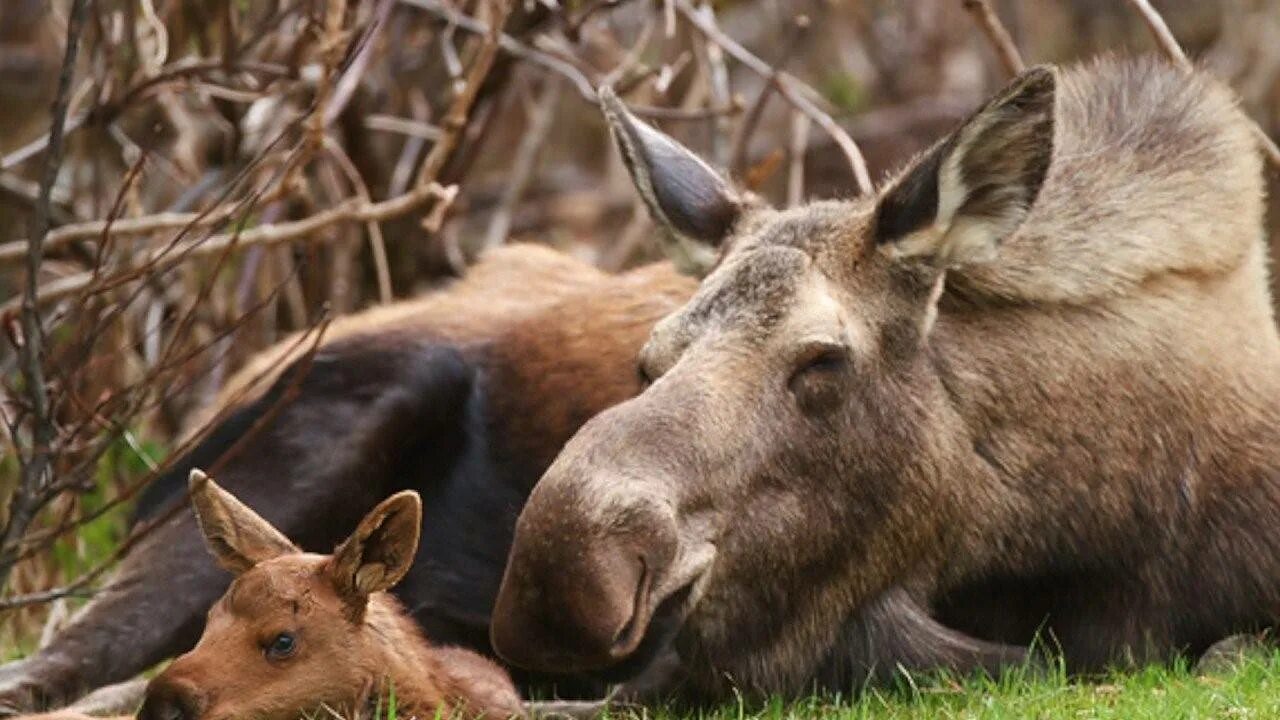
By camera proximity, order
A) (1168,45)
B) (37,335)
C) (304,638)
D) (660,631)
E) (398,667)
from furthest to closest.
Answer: (1168,45)
(37,335)
(660,631)
(398,667)
(304,638)

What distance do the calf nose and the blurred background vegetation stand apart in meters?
1.43

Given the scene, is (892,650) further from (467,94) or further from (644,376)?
(467,94)

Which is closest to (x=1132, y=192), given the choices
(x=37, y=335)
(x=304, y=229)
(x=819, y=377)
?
(x=819, y=377)

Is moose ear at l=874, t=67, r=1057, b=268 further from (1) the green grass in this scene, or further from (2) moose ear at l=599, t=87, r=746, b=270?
(1) the green grass

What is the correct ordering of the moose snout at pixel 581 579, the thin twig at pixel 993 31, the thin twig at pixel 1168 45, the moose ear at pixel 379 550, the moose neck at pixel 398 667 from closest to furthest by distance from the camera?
1. the moose snout at pixel 581 579
2. the moose ear at pixel 379 550
3. the moose neck at pixel 398 667
4. the thin twig at pixel 1168 45
5. the thin twig at pixel 993 31

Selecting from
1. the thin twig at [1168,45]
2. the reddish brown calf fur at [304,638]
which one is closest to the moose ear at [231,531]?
the reddish brown calf fur at [304,638]

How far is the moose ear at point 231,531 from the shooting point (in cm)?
598

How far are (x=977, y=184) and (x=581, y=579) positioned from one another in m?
1.58

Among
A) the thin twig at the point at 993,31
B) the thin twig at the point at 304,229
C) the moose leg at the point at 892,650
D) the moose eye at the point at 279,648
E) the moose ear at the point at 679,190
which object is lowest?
the moose leg at the point at 892,650

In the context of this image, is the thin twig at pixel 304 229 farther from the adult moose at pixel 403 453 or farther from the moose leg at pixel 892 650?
the moose leg at pixel 892 650

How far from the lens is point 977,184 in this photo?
641 cm

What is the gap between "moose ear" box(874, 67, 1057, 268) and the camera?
249 inches

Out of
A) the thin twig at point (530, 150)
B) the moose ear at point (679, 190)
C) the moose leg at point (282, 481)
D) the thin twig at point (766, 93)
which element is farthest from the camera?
the thin twig at point (530, 150)

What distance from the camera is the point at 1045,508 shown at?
6.57 metres
